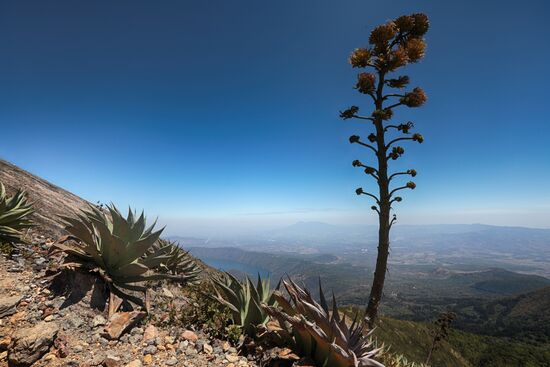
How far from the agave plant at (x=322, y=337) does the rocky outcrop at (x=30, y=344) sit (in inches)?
96.3

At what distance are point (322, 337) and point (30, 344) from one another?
3.05m

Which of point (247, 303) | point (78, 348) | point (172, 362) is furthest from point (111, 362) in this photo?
point (247, 303)

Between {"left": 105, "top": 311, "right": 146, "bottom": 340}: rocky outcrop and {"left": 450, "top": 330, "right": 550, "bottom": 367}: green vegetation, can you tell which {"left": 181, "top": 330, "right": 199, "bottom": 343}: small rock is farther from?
{"left": 450, "top": 330, "right": 550, "bottom": 367}: green vegetation

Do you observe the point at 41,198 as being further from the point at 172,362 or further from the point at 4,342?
the point at 172,362

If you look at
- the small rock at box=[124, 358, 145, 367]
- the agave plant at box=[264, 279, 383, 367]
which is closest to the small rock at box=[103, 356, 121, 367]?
the small rock at box=[124, 358, 145, 367]

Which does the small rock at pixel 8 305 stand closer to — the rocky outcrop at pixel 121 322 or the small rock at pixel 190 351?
the rocky outcrop at pixel 121 322

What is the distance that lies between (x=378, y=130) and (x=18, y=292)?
6.14 meters

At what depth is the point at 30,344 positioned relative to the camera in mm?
2961

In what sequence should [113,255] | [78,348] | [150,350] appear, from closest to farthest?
[78,348] → [150,350] → [113,255]

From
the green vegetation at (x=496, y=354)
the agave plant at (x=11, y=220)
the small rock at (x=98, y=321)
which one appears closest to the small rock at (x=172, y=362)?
the small rock at (x=98, y=321)

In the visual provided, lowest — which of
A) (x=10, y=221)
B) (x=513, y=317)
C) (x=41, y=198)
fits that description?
(x=513, y=317)

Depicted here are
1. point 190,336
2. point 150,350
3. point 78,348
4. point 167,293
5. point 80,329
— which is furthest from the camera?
point 167,293

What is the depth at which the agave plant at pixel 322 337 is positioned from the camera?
124 inches

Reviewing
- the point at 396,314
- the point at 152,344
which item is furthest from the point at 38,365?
the point at 396,314
